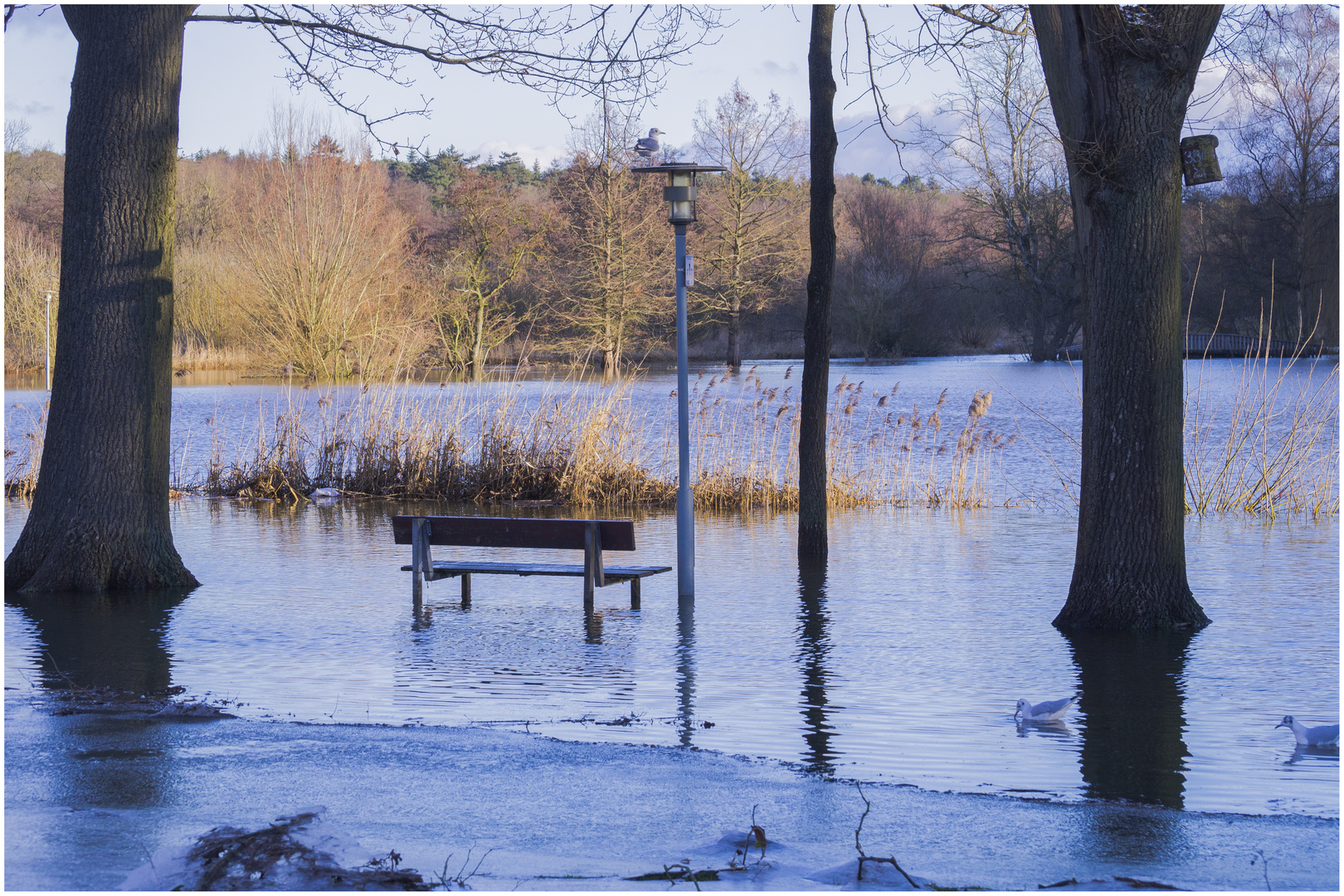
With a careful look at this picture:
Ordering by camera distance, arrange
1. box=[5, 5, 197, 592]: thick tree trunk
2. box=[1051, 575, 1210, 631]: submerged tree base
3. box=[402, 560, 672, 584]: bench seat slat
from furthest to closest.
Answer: box=[5, 5, 197, 592]: thick tree trunk
box=[402, 560, 672, 584]: bench seat slat
box=[1051, 575, 1210, 631]: submerged tree base

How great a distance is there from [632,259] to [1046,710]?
1573 inches

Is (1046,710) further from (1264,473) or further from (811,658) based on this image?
(1264,473)

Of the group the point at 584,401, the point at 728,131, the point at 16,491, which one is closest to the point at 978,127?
the point at 728,131

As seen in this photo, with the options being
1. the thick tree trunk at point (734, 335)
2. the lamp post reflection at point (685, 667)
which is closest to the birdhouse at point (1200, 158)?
the lamp post reflection at point (685, 667)

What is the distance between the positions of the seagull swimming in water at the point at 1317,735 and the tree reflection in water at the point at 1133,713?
48 centimetres

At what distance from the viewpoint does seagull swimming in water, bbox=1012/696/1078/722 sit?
5.79 m

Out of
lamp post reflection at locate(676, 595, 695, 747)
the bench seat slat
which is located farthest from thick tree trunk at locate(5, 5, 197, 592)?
lamp post reflection at locate(676, 595, 695, 747)

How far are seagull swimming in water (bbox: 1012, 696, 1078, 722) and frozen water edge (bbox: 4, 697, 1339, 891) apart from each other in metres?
1.21

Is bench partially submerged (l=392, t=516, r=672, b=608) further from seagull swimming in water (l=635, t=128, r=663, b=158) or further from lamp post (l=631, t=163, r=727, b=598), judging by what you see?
seagull swimming in water (l=635, t=128, r=663, b=158)

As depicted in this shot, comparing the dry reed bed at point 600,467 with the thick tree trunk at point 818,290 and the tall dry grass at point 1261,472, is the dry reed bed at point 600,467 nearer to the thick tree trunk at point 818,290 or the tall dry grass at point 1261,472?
the tall dry grass at point 1261,472

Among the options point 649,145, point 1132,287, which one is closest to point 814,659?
point 1132,287

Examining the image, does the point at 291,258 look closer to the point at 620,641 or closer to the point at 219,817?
the point at 620,641

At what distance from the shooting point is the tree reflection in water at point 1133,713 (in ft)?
16.4

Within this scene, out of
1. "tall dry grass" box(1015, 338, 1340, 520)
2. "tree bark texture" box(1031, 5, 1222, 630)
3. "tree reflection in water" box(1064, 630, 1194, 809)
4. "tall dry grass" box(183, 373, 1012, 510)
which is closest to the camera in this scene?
"tree reflection in water" box(1064, 630, 1194, 809)
